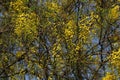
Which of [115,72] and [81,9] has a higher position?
[81,9]

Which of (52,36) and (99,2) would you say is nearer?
(52,36)

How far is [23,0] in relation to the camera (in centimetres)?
935

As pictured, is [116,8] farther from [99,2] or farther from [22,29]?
[22,29]

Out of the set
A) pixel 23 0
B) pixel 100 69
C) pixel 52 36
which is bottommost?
pixel 100 69

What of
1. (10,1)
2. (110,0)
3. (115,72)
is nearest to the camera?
(115,72)

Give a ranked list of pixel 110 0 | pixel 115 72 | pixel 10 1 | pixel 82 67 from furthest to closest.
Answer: pixel 10 1, pixel 110 0, pixel 82 67, pixel 115 72

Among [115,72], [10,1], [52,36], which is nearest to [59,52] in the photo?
[52,36]

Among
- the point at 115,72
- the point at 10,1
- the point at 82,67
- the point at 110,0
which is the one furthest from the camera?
the point at 10,1

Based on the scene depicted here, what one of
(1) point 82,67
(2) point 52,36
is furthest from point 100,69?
(2) point 52,36

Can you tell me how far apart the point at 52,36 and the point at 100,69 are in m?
1.09

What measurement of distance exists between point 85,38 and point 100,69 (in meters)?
0.66

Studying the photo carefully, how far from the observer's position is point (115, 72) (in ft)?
26.5

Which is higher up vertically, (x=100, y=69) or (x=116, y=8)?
(x=116, y=8)

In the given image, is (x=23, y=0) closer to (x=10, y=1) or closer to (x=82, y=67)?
(x=10, y=1)
